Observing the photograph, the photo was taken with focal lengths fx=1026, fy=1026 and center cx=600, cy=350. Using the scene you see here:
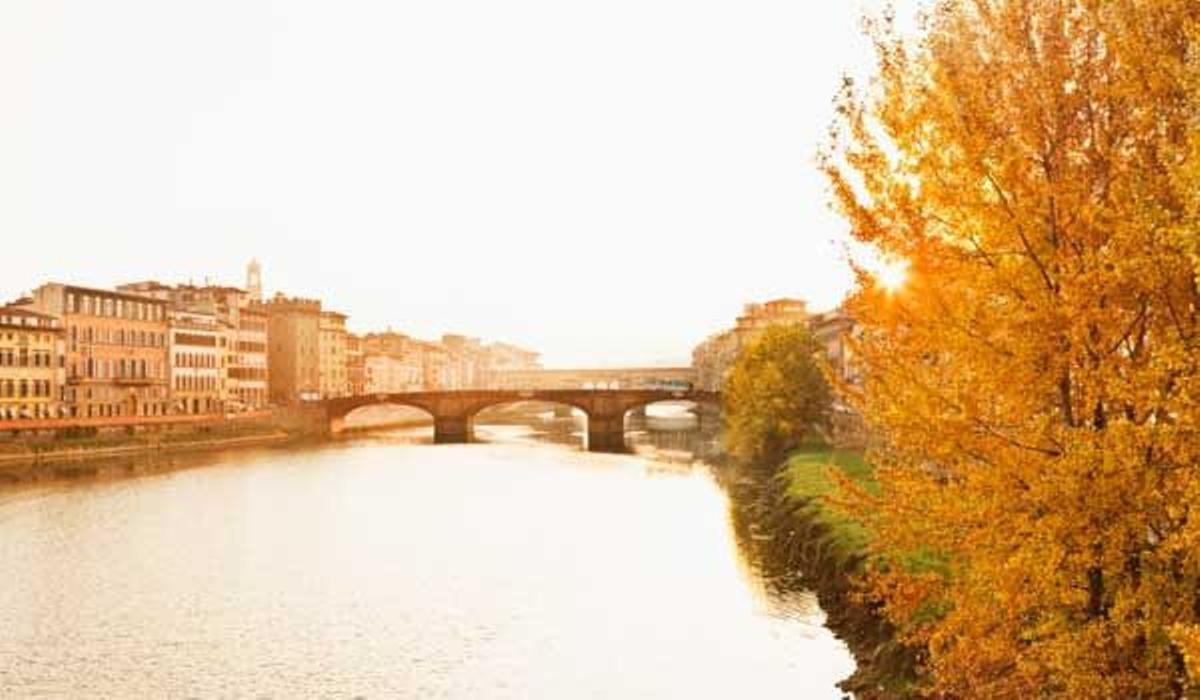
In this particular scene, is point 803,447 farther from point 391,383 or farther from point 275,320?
point 391,383

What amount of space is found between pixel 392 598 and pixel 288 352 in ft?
372

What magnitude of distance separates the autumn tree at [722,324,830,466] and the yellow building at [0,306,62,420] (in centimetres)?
5917

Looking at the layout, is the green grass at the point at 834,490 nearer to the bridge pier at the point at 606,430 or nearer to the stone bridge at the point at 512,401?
the bridge pier at the point at 606,430

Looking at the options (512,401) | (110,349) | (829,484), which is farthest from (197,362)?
(829,484)

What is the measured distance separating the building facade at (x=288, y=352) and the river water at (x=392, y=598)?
78456mm

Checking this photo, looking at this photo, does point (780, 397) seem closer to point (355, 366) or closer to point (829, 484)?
point (829, 484)

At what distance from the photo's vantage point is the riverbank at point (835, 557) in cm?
2356

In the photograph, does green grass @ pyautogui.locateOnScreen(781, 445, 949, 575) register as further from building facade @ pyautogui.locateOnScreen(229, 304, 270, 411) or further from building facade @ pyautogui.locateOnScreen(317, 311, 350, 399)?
building facade @ pyautogui.locateOnScreen(317, 311, 350, 399)

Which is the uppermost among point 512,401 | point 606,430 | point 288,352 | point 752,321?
point 752,321

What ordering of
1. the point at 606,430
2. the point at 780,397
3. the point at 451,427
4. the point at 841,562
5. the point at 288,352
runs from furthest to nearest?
the point at 288,352, the point at 451,427, the point at 606,430, the point at 780,397, the point at 841,562

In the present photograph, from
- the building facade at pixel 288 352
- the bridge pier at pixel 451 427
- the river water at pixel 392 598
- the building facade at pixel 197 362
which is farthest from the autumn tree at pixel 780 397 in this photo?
the building facade at pixel 288 352

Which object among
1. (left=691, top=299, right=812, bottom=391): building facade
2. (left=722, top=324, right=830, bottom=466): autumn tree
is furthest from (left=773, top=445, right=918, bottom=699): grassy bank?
(left=691, top=299, right=812, bottom=391): building facade

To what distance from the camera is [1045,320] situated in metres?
10.0

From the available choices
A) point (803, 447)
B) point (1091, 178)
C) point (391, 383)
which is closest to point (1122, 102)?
point (1091, 178)
